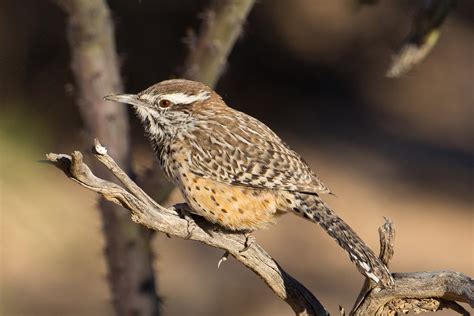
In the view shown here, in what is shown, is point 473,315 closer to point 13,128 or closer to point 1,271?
point 1,271

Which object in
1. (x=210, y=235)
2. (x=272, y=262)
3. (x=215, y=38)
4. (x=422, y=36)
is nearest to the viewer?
(x=272, y=262)

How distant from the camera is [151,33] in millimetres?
8844

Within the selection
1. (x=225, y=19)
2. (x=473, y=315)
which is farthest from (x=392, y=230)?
(x=473, y=315)

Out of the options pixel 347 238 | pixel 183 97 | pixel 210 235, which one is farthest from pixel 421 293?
pixel 183 97

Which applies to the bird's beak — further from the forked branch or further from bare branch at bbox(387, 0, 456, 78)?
bare branch at bbox(387, 0, 456, 78)

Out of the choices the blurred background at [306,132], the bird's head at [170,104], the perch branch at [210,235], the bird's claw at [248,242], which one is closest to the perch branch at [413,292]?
the perch branch at [210,235]

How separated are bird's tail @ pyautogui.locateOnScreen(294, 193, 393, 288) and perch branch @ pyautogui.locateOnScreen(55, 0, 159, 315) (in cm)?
86

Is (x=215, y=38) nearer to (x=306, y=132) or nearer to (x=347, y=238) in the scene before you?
(x=347, y=238)

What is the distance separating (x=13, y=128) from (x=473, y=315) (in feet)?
15.4

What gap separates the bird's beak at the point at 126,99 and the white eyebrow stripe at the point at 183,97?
0.08 m

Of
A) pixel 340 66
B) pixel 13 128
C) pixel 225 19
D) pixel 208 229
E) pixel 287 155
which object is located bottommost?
pixel 13 128

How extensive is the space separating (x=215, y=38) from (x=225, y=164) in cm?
63

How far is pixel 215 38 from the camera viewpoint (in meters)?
3.70

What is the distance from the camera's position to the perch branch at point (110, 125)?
3.65 m
